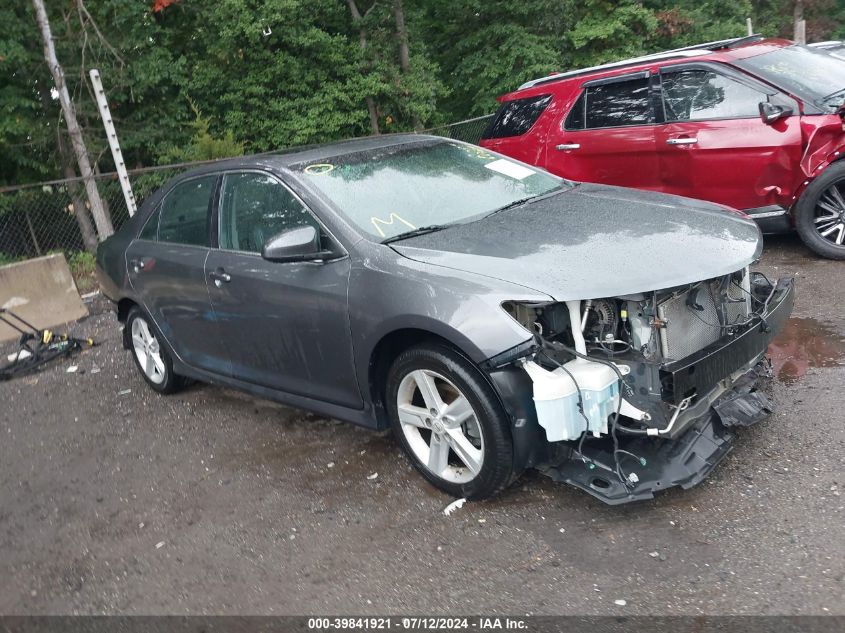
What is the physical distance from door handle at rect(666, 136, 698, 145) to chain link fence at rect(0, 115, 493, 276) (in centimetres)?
733

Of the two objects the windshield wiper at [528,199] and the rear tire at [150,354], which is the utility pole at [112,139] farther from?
the windshield wiper at [528,199]

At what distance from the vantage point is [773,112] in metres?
6.12

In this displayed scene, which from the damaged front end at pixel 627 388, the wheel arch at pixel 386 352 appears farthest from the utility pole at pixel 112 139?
the damaged front end at pixel 627 388

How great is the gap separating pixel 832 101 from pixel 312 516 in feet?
17.0

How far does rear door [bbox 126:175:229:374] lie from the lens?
15.8ft

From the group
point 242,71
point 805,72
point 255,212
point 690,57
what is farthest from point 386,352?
point 242,71

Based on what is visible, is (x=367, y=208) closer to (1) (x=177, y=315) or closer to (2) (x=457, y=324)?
(2) (x=457, y=324)

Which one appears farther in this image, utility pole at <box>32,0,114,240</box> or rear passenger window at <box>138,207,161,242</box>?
utility pole at <box>32,0,114,240</box>

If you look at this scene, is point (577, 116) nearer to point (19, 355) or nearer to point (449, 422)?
point (449, 422)

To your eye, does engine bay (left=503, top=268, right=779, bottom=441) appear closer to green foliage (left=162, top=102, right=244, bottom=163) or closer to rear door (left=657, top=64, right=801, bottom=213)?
rear door (left=657, top=64, right=801, bottom=213)

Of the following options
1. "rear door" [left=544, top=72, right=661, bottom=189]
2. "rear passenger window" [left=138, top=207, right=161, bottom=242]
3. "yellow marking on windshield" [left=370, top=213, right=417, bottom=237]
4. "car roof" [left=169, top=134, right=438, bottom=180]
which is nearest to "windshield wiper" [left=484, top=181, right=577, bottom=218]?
"yellow marking on windshield" [left=370, top=213, right=417, bottom=237]

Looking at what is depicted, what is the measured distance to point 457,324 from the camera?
130 inches

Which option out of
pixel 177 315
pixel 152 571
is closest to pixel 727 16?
pixel 177 315

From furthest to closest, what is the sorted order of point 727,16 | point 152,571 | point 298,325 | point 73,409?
point 727,16 → point 73,409 → point 298,325 → point 152,571
